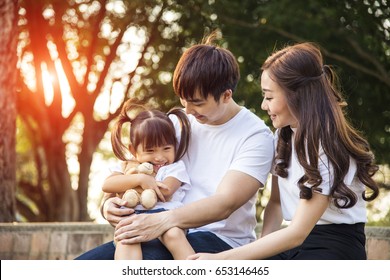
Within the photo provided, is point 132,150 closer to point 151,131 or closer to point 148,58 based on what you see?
point 151,131

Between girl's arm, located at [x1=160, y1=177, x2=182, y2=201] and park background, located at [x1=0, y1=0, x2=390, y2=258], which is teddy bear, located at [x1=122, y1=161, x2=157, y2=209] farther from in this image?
park background, located at [x1=0, y1=0, x2=390, y2=258]

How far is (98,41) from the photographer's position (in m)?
11.4

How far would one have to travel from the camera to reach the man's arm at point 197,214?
3.20 m

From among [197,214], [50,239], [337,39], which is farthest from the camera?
[337,39]

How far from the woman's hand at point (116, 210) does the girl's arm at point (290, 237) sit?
0.38 metres

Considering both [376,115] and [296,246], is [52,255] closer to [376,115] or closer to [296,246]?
[296,246]

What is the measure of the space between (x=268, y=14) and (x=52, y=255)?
402cm

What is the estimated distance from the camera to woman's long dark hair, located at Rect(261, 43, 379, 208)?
3168mm

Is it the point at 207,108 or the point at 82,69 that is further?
the point at 82,69

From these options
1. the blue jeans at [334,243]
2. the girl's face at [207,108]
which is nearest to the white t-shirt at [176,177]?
the girl's face at [207,108]

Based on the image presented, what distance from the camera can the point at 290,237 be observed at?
123 inches

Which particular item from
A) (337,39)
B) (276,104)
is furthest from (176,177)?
(337,39)

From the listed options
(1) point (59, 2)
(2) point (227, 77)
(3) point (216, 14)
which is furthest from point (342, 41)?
(2) point (227, 77)

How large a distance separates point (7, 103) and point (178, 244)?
152 inches
